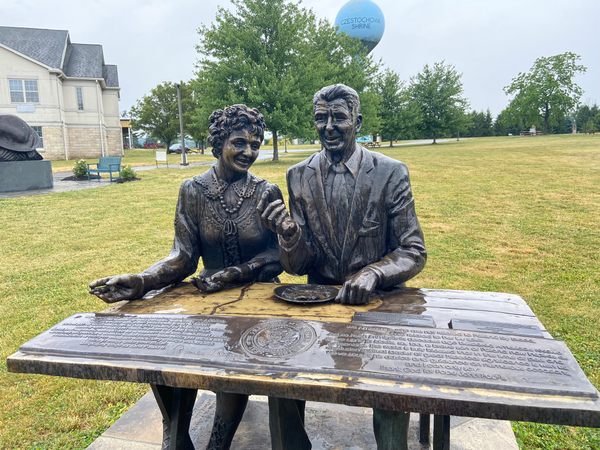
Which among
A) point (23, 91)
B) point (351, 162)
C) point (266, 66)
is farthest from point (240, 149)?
point (23, 91)

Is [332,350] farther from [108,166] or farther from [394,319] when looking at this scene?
[108,166]

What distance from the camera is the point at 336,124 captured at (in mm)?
2762

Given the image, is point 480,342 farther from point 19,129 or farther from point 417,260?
point 19,129

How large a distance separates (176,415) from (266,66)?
2252 centimetres

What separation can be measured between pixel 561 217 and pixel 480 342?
1011cm

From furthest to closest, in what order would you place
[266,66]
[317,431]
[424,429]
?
1. [266,66]
2. [317,431]
3. [424,429]

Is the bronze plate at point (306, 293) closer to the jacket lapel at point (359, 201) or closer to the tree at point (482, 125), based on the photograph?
the jacket lapel at point (359, 201)

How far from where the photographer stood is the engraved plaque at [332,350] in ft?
5.98

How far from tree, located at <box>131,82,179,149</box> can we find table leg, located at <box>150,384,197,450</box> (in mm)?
46443

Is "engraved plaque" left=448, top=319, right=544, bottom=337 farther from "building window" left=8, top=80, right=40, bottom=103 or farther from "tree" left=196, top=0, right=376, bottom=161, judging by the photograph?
"building window" left=8, top=80, right=40, bottom=103

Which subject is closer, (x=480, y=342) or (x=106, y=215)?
(x=480, y=342)

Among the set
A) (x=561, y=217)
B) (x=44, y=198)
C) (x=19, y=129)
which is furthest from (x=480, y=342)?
(x=19, y=129)

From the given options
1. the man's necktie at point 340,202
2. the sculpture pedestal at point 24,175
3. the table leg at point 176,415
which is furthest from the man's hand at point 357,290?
the sculpture pedestal at point 24,175

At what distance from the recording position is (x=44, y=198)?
14.7 metres
